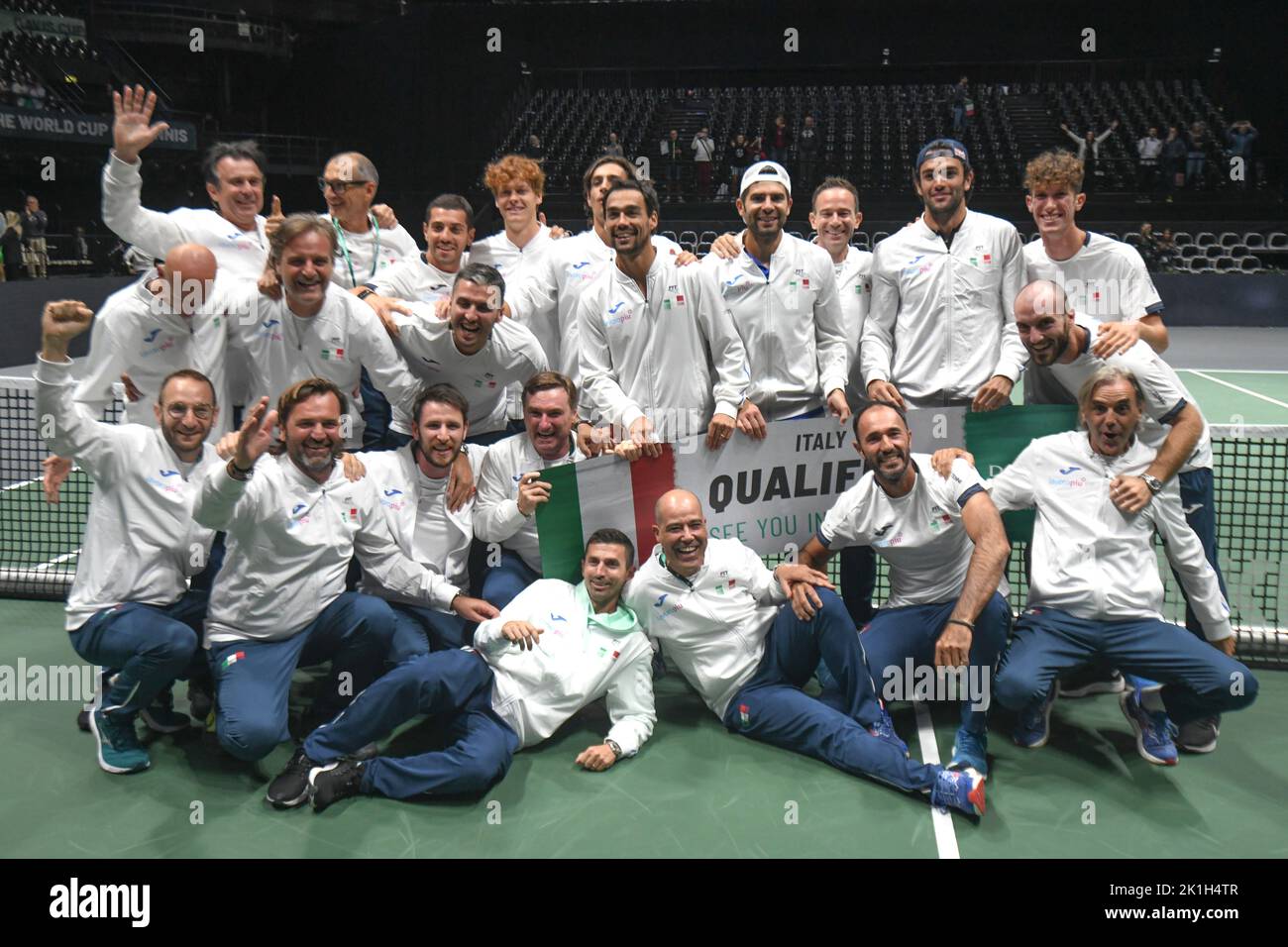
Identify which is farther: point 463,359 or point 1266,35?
point 1266,35

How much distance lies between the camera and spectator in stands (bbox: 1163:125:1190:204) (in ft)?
88.6

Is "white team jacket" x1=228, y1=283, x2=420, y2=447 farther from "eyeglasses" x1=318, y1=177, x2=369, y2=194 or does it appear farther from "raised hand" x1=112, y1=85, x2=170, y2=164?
"eyeglasses" x1=318, y1=177, x2=369, y2=194

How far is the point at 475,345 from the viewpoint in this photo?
6203 mm

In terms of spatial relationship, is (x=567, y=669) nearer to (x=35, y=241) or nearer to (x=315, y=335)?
(x=315, y=335)

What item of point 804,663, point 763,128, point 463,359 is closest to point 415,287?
point 463,359

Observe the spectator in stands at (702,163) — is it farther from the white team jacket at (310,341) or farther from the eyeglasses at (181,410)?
the eyeglasses at (181,410)

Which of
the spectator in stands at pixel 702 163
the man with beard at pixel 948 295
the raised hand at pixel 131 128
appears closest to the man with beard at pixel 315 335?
the raised hand at pixel 131 128

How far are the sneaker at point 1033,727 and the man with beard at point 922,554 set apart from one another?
222mm

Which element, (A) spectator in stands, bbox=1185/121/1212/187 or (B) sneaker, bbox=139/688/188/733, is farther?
(A) spectator in stands, bbox=1185/121/1212/187

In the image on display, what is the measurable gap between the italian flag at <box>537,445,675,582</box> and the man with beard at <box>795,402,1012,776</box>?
94cm

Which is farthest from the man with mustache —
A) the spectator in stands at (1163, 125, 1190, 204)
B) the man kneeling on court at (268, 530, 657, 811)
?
the spectator in stands at (1163, 125, 1190, 204)
